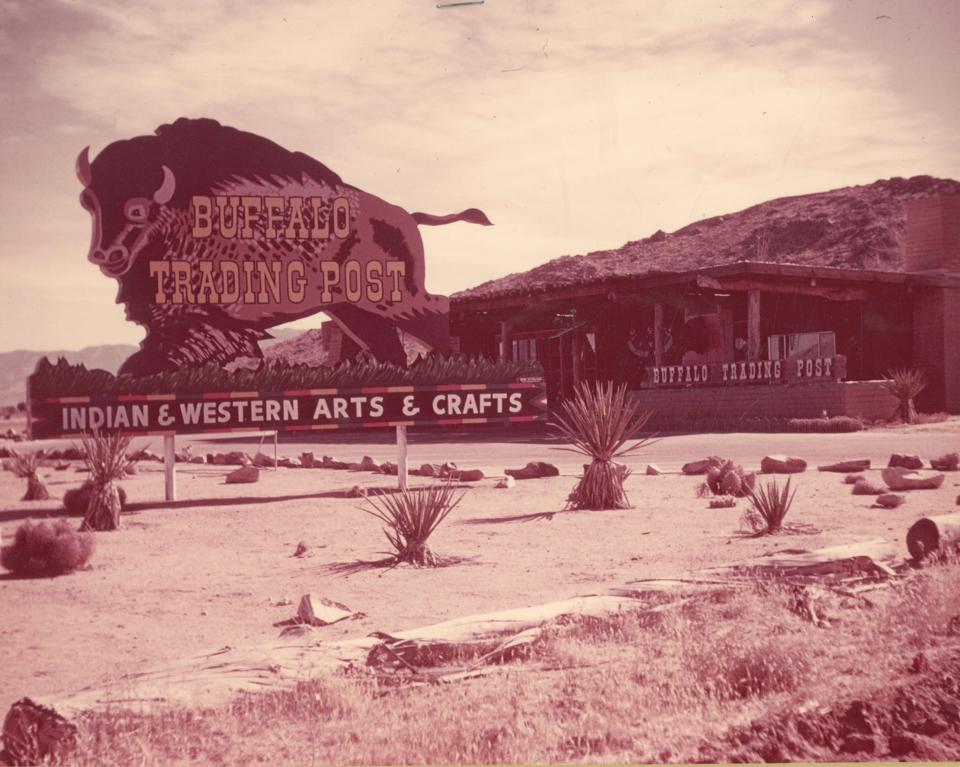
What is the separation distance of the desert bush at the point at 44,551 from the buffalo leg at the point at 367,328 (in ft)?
12.7

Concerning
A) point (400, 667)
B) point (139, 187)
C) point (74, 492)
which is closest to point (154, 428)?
point (74, 492)

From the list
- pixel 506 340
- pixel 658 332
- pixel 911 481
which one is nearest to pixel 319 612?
pixel 911 481

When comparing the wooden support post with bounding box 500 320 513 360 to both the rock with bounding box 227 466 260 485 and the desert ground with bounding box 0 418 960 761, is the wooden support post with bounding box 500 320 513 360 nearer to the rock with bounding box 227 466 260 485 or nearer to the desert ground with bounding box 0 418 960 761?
the rock with bounding box 227 466 260 485

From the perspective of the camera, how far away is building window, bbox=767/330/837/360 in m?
26.4

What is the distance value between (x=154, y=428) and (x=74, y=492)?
1.35 m

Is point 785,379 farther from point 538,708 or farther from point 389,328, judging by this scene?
point 538,708

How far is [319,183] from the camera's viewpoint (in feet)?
34.8

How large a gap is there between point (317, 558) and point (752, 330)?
58.5ft

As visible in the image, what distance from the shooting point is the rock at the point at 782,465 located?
13328 millimetres

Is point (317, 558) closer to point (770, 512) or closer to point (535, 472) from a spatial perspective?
point (770, 512)

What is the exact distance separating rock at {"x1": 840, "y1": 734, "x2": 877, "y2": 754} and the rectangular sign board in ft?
26.2

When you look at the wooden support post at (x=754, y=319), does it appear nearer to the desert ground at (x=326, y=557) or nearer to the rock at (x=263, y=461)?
the desert ground at (x=326, y=557)

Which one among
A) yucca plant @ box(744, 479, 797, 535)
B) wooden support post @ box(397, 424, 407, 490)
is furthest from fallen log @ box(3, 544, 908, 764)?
wooden support post @ box(397, 424, 407, 490)

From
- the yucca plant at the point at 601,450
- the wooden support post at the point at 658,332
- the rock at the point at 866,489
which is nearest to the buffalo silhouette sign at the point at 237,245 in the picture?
the yucca plant at the point at 601,450
